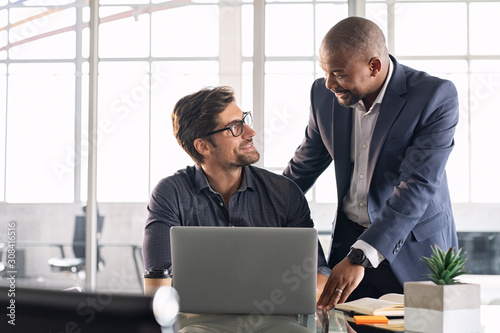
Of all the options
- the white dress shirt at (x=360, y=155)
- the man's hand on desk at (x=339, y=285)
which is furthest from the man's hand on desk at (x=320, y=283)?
the white dress shirt at (x=360, y=155)

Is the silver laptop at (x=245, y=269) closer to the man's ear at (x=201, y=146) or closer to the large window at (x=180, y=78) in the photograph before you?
the man's ear at (x=201, y=146)

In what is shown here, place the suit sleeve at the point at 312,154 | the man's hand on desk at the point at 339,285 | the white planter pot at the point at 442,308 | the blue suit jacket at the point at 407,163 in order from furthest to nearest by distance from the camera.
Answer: the suit sleeve at the point at 312,154 → the blue suit jacket at the point at 407,163 → the man's hand on desk at the point at 339,285 → the white planter pot at the point at 442,308

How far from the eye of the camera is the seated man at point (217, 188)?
210 cm

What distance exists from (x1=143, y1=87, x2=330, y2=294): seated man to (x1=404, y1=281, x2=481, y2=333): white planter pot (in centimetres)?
65

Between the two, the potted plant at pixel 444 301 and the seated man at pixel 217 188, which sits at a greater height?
the seated man at pixel 217 188

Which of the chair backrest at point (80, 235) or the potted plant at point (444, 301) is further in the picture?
the chair backrest at point (80, 235)

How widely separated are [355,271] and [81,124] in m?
3.32

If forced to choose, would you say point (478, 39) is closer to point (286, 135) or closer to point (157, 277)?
point (286, 135)

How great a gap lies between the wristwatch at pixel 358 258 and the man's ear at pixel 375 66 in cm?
68

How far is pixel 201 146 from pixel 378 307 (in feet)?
3.25

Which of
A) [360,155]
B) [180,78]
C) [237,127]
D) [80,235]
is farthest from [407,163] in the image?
[80,235]

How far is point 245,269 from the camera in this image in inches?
58.2

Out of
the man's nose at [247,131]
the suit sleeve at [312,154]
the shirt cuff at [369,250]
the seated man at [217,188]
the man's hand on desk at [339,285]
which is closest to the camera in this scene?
the man's hand on desk at [339,285]

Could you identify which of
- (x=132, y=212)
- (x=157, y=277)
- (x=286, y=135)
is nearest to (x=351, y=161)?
(x=157, y=277)
